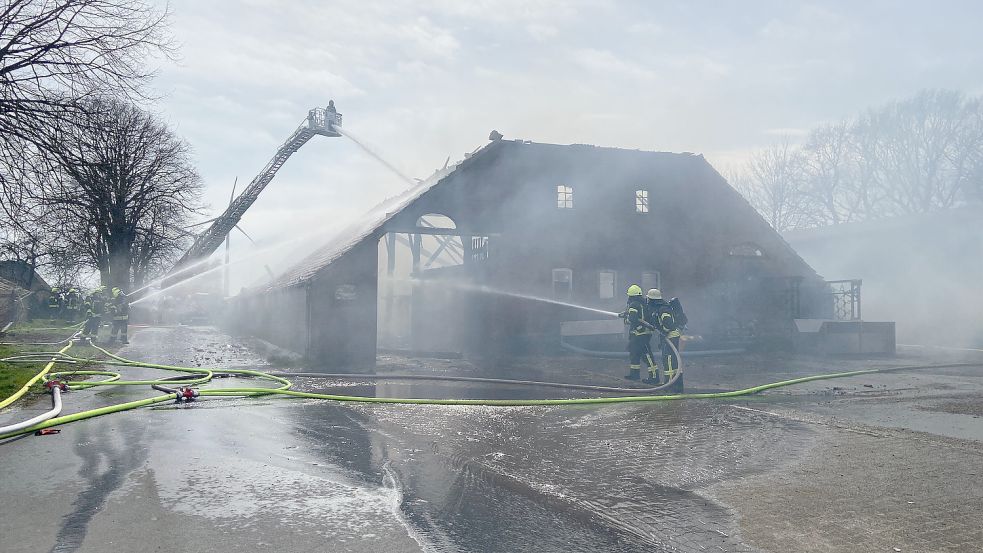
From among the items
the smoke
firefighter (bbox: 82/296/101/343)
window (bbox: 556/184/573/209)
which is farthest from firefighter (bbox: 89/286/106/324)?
the smoke

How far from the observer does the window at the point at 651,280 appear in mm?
22188

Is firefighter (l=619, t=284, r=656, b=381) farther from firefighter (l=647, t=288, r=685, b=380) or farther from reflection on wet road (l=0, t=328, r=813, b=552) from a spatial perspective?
reflection on wet road (l=0, t=328, r=813, b=552)

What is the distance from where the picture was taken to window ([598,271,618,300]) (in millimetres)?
21609

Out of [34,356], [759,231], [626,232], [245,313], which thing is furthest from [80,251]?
[759,231]

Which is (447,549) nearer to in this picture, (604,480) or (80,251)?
(604,480)

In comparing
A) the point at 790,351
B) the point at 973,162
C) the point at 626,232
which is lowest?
the point at 790,351

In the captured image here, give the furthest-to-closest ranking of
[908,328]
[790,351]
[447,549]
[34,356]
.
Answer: [908,328] < [790,351] < [34,356] < [447,549]

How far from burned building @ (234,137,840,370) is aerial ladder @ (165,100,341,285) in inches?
557

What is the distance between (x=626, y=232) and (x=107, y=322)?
19089mm

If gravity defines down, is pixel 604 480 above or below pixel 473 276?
below

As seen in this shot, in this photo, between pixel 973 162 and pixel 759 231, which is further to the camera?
pixel 973 162

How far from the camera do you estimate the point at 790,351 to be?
68.0 feet

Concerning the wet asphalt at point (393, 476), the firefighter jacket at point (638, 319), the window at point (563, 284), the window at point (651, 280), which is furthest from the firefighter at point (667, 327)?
the window at point (651, 280)

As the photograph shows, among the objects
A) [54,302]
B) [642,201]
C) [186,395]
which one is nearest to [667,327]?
[186,395]
